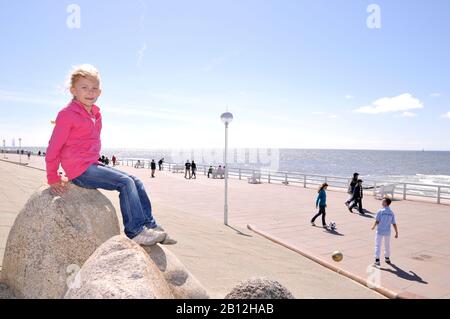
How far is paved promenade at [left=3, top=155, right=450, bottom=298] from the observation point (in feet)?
22.0

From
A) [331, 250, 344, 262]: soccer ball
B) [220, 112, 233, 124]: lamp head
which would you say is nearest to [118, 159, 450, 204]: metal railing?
[220, 112, 233, 124]: lamp head

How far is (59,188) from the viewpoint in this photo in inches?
145

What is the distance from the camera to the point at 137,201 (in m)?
3.64

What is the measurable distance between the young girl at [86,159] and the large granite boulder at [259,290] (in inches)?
41.2

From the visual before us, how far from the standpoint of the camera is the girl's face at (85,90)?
3635 millimetres

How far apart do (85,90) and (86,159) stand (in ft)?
2.37

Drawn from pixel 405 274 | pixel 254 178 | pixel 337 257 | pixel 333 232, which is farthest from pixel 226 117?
pixel 254 178

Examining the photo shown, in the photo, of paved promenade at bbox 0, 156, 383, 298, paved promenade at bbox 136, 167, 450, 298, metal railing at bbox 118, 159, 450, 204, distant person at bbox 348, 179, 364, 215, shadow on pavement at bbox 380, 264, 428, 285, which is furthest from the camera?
metal railing at bbox 118, 159, 450, 204

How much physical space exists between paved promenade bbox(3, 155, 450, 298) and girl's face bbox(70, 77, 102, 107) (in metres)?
3.64

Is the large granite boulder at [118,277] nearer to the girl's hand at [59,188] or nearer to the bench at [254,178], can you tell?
the girl's hand at [59,188]

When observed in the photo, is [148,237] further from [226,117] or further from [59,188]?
[226,117]

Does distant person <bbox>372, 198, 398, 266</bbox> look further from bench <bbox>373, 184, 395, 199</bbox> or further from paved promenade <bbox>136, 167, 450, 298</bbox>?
bench <bbox>373, 184, 395, 199</bbox>
